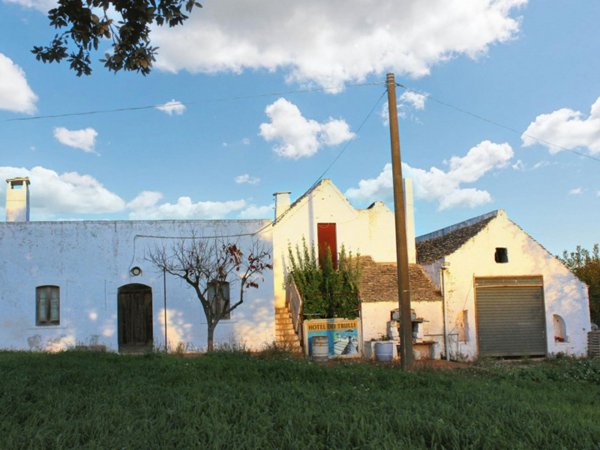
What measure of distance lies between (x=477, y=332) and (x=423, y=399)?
11709mm

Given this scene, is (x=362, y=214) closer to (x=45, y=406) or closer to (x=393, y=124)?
(x=393, y=124)

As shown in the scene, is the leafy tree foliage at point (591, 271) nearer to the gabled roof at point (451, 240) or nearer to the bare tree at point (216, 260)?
the gabled roof at point (451, 240)

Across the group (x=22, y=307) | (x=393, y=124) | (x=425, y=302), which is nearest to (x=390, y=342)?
(x=425, y=302)

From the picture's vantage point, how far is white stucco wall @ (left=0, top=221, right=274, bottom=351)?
18484 mm

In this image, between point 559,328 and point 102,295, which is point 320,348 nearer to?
point 102,295

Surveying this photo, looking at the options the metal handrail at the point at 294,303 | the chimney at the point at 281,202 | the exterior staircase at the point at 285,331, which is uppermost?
the chimney at the point at 281,202

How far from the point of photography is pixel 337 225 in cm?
2116

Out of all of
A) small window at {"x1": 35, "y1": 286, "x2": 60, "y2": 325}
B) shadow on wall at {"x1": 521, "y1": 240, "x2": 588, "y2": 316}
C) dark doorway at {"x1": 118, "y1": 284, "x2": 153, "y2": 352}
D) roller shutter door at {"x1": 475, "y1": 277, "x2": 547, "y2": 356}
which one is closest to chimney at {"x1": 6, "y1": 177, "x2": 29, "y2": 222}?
small window at {"x1": 35, "y1": 286, "x2": 60, "y2": 325}

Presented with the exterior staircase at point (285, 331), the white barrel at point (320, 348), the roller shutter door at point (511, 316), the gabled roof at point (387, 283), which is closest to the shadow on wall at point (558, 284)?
the roller shutter door at point (511, 316)

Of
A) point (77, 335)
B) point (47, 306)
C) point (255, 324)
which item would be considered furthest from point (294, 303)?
point (47, 306)

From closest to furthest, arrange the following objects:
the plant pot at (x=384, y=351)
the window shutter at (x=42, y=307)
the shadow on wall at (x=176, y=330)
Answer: the plant pot at (x=384, y=351)
the window shutter at (x=42, y=307)
the shadow on wall at (x=176, y=330)

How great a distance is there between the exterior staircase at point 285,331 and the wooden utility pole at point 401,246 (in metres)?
5.94

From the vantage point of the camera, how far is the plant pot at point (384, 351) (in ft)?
56.3

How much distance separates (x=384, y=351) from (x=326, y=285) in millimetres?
3419
